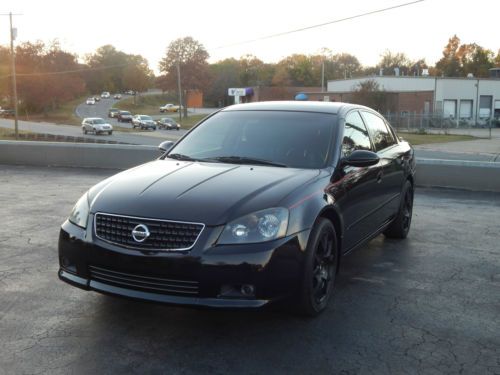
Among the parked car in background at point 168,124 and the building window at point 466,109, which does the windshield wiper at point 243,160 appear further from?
the building window at point 466,109

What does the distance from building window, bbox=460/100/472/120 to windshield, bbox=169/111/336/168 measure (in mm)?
64799

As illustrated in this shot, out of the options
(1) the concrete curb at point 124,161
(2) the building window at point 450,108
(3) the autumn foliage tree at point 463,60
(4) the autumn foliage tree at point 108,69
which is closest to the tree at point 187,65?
(4) the autumn foliage tree at point 108,69

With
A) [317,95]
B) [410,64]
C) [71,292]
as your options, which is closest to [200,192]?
[71,292]

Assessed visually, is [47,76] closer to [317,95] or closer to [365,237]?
[317,95]

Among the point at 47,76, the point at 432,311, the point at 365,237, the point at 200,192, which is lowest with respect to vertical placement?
the point at 432,311

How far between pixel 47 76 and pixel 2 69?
9964 mm

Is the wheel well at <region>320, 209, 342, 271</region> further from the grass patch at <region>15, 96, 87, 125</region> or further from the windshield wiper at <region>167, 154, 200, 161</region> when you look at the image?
the grass patch at <region>15, 96, 87, 125</region>

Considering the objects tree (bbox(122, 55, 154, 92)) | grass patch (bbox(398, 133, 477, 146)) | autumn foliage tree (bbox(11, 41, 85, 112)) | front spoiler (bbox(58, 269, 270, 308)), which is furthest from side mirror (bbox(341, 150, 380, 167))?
tree (bbox(122, 55, 154, 92))

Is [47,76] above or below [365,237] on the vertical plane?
above

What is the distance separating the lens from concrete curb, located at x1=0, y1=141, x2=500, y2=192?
1094 centimetres

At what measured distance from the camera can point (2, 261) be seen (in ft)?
19.2

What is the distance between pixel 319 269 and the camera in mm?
4332

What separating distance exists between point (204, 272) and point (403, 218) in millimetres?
3912

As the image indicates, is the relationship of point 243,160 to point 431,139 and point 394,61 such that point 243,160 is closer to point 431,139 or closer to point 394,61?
point 431,139
